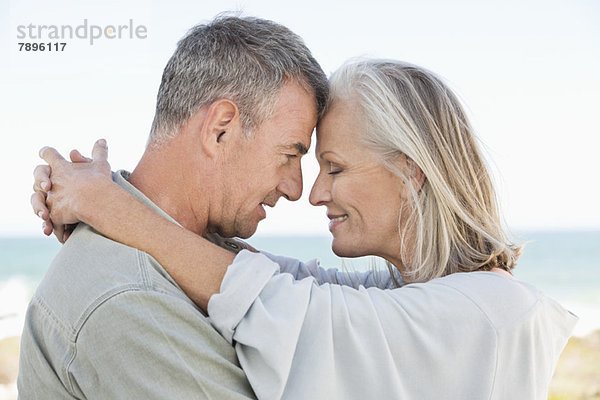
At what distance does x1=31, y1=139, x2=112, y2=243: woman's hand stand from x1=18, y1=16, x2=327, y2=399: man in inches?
2.7

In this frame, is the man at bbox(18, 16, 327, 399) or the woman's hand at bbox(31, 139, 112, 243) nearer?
the man at bbox(18, 16, 327, 399)

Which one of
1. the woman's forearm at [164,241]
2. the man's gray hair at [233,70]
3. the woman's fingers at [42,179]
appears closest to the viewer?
the woman's forearm at [164,241]

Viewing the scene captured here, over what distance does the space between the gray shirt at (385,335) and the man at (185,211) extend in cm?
12

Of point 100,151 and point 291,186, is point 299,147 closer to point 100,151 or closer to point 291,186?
point 291,186

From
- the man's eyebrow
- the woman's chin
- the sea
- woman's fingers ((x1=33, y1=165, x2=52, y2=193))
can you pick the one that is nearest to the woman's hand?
woman's fingers ((x1=33, y1=165, x2=52, y2=193))

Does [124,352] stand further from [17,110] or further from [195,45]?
[17,110]

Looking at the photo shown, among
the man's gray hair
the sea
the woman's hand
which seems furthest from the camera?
the sea

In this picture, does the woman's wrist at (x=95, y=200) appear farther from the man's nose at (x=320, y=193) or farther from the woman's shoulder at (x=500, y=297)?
the woman's shoulder at (x=500, y=297)

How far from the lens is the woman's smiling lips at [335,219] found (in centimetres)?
257

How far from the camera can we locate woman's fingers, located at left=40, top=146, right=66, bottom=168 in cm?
213

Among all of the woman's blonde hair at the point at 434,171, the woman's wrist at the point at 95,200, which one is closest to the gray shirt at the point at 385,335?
the woman's blonde hair at the point at 434,171

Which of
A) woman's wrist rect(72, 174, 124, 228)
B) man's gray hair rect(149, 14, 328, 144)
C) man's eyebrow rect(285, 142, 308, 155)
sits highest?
man's gray hair rect(149, 14, 328, 144)

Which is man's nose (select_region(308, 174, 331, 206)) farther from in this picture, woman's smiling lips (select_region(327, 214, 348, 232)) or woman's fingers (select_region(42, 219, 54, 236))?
woman's fingers (select_region(42, 219, 54, 236))

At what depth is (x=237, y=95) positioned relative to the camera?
230cm
